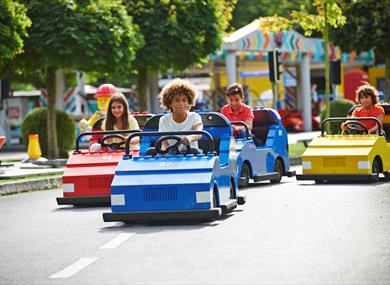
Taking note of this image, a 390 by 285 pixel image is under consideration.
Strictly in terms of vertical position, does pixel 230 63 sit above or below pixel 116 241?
above

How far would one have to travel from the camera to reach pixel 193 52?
1489 inches

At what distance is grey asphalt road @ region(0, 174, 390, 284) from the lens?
843 centimetres

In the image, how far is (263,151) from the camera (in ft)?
60.3

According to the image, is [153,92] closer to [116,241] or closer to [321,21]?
[321,21]

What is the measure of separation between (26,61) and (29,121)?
12.6 feet

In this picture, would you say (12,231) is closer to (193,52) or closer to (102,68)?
(102,68)

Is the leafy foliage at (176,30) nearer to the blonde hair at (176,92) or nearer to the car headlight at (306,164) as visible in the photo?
the car headlight at (306,164)

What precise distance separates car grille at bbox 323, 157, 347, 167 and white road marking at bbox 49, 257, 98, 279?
8711 mm

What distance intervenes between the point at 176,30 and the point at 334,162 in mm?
20098

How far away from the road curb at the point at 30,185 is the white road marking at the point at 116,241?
9.29 meters

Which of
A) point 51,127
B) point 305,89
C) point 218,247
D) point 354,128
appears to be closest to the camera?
point 218,247

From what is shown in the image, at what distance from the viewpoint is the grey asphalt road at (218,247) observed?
8430mm

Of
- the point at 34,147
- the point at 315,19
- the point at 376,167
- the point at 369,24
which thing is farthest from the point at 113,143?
the point at 369,24

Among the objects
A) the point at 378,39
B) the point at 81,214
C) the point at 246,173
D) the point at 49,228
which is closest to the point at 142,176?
the point at 49,228
